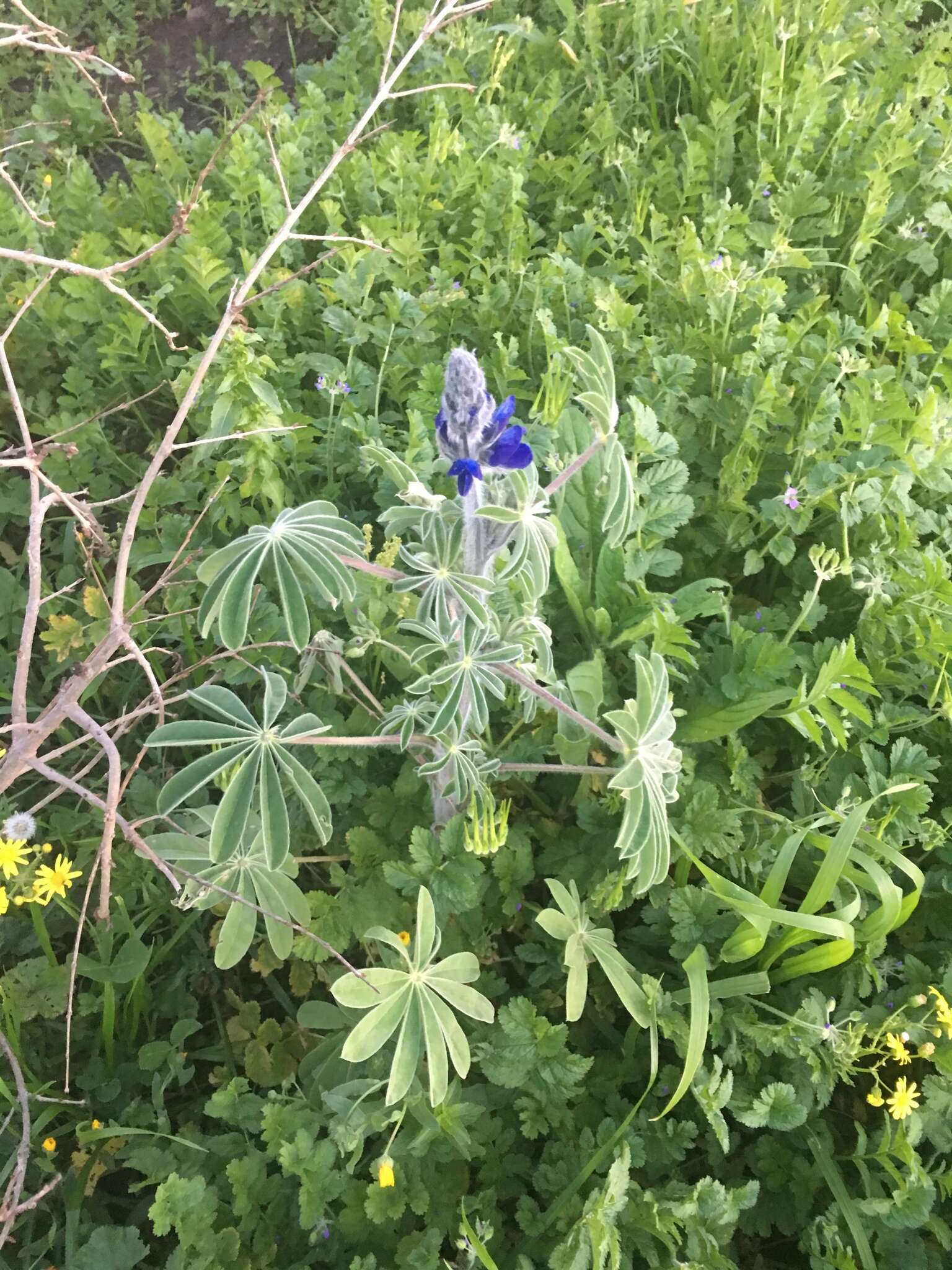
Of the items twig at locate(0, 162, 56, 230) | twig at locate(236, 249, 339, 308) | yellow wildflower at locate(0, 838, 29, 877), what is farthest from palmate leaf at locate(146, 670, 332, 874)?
twig at locate(0, 162, 56, 230)

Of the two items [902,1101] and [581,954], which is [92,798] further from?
[902,1101]

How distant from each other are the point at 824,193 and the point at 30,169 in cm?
248

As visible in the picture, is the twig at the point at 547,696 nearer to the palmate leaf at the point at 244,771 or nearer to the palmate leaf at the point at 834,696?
the palmate leaf at the point at 244,771

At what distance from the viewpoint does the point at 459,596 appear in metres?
1.14

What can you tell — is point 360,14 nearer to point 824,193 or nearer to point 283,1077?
point 824,193

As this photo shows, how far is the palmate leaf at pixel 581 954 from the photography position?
1.32 meters

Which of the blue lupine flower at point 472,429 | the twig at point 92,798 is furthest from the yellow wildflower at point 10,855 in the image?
the blue lupine flower at point 472,429

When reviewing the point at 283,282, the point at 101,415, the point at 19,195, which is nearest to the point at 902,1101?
the point at 283,282

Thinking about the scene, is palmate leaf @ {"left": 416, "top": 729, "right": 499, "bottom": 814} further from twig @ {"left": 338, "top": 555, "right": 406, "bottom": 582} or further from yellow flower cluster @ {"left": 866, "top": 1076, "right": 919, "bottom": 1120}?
yellow flower cluster @ {"left": 866, "top": 1076, "right": 919, "bottom": 1120}

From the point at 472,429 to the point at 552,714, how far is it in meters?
0.77

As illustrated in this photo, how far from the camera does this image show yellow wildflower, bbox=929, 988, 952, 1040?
4.32 ft

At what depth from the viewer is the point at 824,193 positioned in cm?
241

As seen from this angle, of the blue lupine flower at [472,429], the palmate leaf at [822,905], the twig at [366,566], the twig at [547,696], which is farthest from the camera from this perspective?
the palmate leaf at [822,905]

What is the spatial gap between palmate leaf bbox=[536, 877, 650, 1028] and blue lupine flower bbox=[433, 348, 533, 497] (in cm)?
68
